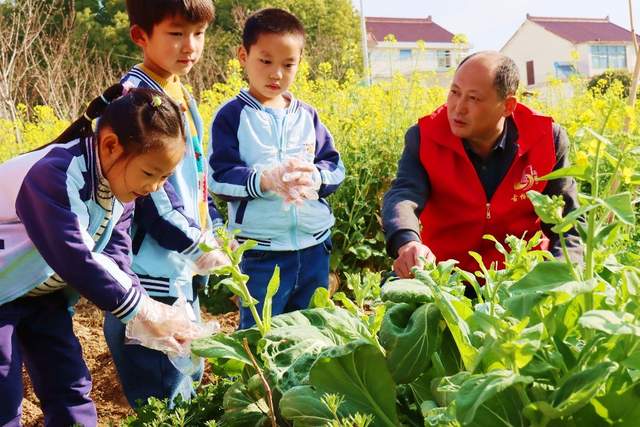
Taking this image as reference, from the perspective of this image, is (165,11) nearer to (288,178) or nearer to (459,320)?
(288,178)

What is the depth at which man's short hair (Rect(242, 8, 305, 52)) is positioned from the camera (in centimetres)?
291

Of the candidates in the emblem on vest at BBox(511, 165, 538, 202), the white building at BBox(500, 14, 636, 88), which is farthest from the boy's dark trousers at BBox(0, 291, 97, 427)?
the white building at BBox(500, 14, 636, 88)

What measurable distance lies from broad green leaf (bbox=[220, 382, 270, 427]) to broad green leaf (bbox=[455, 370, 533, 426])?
1.25ft

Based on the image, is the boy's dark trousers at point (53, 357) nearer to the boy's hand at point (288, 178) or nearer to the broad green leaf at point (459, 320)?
the boy's hand at point (288, 178)

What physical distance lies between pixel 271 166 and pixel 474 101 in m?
0.77

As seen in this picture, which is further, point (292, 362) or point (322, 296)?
point (322, 296)

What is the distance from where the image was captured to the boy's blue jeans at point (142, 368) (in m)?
2.21

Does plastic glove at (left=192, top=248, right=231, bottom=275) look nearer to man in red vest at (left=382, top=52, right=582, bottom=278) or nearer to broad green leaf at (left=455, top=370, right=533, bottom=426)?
man in red vest at (left=382, top=52, right=582, bottom=278)

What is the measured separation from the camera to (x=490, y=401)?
0.88 m

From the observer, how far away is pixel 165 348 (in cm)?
175

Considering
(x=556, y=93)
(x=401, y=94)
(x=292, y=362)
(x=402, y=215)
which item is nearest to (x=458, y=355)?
(x=292, y=362)

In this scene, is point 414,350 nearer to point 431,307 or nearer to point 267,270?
point 431,307

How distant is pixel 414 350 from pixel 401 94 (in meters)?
4.95

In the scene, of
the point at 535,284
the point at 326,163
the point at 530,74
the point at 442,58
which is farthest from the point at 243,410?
the point at 530,74
